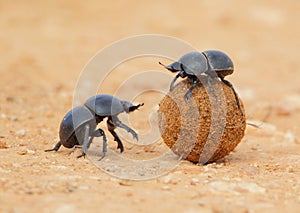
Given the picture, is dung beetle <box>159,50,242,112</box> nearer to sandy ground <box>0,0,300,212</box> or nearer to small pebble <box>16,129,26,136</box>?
sandy ground <box>0,0,300,212</box>

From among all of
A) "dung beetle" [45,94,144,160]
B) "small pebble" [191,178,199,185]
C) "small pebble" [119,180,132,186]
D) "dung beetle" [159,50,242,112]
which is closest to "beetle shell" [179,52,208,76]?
"dung beetle" [159,50,242,112]

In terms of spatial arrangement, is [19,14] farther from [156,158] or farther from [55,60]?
[156,158]

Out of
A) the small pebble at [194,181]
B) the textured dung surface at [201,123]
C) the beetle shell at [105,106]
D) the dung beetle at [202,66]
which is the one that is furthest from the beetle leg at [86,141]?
the small pebble at [194,181]

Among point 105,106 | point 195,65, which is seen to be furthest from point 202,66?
point 105,106

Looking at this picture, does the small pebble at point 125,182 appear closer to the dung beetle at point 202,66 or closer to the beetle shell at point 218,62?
the dung beetle at point 202,66

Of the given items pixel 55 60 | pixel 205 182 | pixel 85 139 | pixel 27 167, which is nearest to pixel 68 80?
pixel 55 60

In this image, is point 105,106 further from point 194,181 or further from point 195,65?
point 194,181
